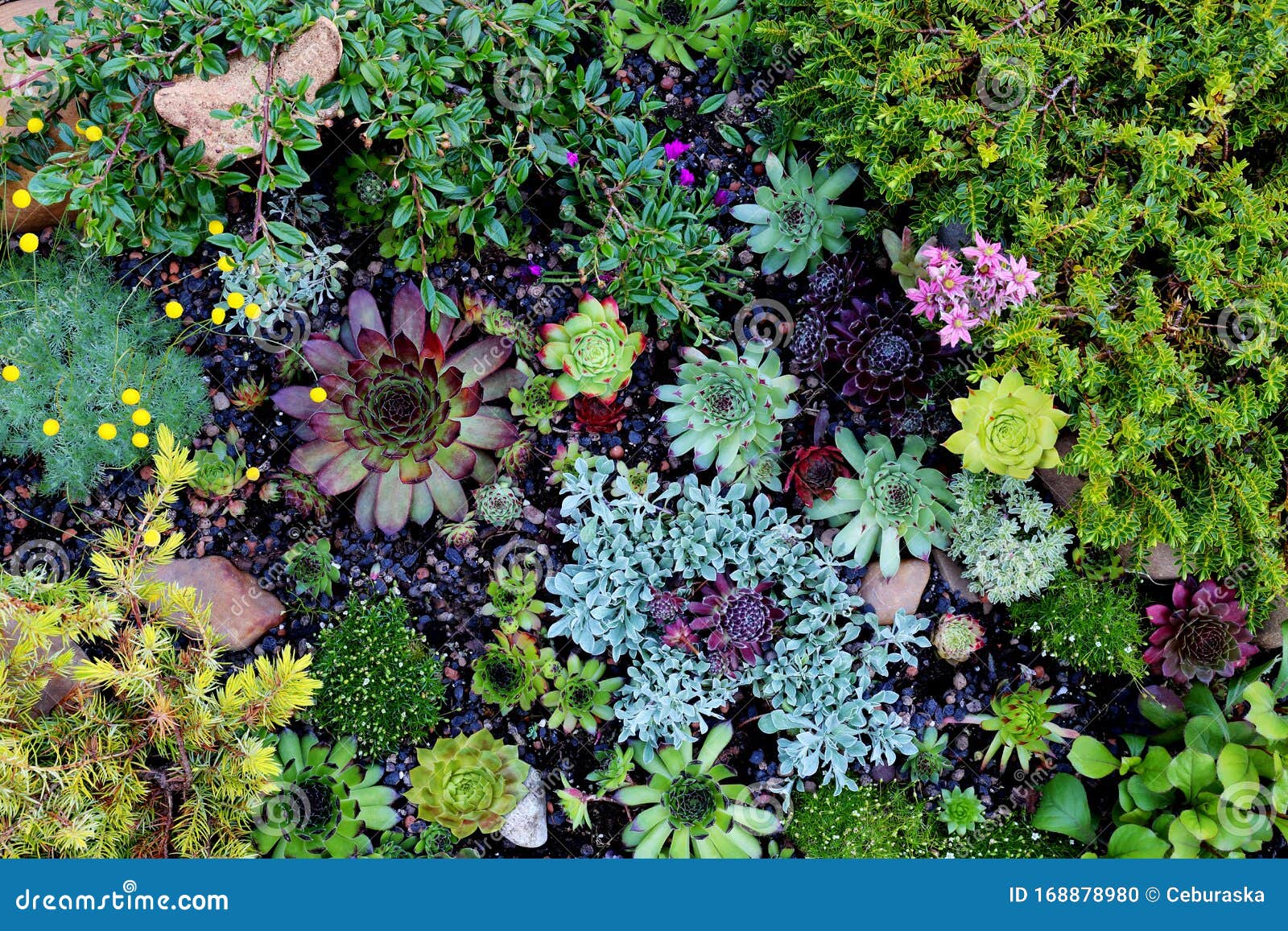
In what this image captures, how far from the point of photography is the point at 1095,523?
361cm

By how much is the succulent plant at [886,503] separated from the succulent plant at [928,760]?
767mm

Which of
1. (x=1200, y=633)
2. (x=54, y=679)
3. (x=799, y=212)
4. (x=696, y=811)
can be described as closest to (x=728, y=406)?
(x=799, y=212)

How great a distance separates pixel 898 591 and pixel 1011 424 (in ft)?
3.17

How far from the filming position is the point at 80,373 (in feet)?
12.9

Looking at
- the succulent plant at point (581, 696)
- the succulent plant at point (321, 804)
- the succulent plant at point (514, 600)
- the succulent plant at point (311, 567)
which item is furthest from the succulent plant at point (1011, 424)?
the succulent plant at point (321, 804)

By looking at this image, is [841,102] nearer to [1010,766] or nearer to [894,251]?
[894,251]

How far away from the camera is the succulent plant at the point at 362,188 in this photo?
3.93 metres

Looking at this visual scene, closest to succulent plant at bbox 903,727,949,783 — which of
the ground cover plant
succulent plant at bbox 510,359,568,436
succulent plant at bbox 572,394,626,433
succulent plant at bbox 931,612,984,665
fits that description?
the ground cover plant

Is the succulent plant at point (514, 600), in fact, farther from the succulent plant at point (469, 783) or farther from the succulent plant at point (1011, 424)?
the succulent plant at point (1011, 424)

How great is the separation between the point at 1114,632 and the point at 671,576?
1884 millimetres

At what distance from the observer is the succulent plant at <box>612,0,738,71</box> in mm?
4121

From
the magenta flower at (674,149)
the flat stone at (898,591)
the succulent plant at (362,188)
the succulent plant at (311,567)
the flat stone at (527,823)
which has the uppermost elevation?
the magenta flower at (674,149)

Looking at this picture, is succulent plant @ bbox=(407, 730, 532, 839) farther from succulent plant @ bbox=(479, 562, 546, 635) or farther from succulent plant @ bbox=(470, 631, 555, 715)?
succulent plant @ bbox=(479, 562, 546, 635)

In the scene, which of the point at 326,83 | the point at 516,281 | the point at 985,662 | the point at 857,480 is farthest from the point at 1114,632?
the point at 326,83
